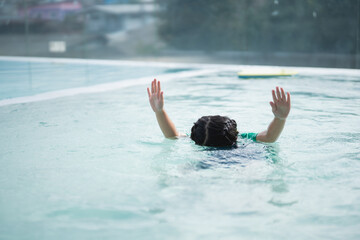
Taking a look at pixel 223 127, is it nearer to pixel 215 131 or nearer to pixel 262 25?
pixel 215 131

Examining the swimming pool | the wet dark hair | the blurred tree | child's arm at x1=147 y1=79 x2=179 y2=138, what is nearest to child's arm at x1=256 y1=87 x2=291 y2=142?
the swimming pool

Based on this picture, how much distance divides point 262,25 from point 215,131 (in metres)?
11.8

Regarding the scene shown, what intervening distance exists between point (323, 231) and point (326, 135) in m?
2.25

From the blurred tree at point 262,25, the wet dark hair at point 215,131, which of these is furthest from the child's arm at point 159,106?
the blurred tree at point 262,25

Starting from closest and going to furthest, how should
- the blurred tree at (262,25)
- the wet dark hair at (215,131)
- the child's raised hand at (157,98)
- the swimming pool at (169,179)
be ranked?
the swimming pool at (169,179) < the wet dark hair at (215,131) < the child's raised hand at (157,98) < the blurred tree at (262,25)

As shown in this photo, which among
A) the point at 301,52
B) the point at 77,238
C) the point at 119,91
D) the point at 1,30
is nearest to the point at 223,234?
the point at 77,238

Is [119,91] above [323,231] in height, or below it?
above

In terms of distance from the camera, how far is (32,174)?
296 centimetres

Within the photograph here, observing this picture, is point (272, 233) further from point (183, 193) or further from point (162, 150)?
point (162, 150)

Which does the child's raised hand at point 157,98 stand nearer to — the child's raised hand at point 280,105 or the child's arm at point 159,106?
the child's arm at point 159,106

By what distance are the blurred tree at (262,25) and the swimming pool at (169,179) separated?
305 inches

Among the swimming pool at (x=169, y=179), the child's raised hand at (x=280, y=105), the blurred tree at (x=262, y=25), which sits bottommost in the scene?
the swimming pool at (x=169, y=179)

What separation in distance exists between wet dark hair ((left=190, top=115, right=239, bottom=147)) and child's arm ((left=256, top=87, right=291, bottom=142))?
31 centimetres

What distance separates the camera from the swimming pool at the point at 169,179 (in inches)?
83.0
